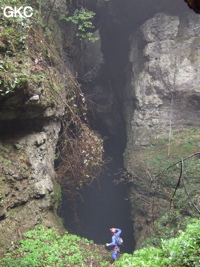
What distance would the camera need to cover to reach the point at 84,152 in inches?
353

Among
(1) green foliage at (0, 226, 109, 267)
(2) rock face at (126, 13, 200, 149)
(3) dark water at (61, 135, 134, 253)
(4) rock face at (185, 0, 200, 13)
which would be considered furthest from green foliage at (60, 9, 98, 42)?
(3) dark water at (61, 135, 134, 253)

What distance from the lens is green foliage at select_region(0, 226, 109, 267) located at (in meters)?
4.84

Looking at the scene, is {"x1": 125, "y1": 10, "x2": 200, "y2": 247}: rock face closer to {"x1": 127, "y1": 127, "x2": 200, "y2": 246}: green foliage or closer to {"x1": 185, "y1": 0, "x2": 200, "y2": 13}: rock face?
{"x1": 127, "y1": 127, "x2": 200, "y2": 246}: green foliage

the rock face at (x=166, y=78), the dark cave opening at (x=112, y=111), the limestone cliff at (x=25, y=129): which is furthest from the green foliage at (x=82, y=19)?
the dark cave opening at (x=112, y=111)

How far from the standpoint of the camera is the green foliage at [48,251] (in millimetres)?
4840

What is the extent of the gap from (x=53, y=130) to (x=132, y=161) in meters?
5.96

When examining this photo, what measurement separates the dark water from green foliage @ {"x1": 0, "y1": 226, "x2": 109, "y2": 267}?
11.1m

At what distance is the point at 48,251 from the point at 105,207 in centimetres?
1468

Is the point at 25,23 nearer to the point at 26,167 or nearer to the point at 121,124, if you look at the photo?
the point at 26,167

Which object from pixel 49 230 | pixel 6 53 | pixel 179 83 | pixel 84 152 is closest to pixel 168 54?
pixel 179 83

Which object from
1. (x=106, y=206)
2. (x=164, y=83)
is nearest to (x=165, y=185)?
(x=164, y=83)

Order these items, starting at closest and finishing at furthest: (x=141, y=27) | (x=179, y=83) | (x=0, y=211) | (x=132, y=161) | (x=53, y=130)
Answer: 1. (x=0, y=211)
2. (x=53, y=130)
3. (x=132, y=161)
4. (x=179, y=83)
5. (x=141, y=27)

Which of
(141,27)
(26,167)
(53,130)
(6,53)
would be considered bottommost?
(26,167)

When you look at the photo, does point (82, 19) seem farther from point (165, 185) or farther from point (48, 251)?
point (48, 251)
